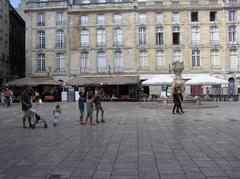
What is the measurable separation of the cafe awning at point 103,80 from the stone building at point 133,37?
1.47m

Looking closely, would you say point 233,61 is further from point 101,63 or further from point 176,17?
point 101,63

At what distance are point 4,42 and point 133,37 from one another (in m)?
15.8

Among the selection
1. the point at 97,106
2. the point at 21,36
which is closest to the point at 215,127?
the point at 97,106

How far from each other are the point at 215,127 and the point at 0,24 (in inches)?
1573

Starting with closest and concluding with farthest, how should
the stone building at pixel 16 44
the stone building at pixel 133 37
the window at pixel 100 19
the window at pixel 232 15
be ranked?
the window at pixel 232 15
the stone building at pixel 133 37
the window at pixel 100 19
the stone building at pixel 16 44

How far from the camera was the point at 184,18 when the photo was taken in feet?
167

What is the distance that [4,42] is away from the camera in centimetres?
5247

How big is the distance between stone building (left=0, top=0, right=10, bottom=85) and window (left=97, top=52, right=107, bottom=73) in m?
11.5

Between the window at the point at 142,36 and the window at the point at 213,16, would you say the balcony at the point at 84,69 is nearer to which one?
the window at the point at 142,36

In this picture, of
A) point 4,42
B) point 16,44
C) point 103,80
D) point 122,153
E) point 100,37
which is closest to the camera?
point 122,153

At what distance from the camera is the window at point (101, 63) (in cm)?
5159

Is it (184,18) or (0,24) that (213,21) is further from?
(0,24)

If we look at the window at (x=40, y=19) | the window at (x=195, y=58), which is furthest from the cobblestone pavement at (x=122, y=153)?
the window at (x=40, y=19)

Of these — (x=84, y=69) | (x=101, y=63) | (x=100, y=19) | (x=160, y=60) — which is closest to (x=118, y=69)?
(x=101, y=63)
